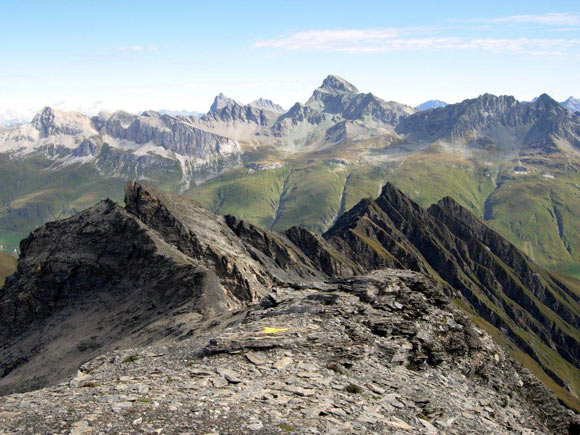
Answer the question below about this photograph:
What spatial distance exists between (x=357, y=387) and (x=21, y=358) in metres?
80.9

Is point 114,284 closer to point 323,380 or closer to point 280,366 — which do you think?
point 280,366

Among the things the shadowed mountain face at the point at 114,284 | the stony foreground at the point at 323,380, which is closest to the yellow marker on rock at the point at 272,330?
the stony foreground at the point at 323,380

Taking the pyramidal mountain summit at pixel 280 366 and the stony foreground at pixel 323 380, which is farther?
the pyramidal mountain summit at pixel 280 366

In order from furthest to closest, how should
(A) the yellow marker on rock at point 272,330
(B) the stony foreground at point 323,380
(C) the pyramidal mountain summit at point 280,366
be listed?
(A) the yellow marker on rock at point 272,330
(C) the pyramidal mountain summit at point 280,366
(B) the stony foreground at point 323,380

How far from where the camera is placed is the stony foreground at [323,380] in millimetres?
26422

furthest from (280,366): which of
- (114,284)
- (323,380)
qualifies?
(114,284)

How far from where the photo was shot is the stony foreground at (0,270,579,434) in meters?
26.4

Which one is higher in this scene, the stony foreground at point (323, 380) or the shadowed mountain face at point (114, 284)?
the stony foreground at point (323, 380)

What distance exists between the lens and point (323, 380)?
33.0 meters

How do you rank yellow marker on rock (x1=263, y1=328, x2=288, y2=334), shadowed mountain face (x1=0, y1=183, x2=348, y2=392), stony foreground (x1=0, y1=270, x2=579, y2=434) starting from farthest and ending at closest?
shadowed mountain face (x1=0, y1=183, x2=348, y2=392) < yellow marker on rock (x1=263, y1=328, x2=288, y2=334) < stony foreground (x1=0, y1=270, x2=579, y2=434)

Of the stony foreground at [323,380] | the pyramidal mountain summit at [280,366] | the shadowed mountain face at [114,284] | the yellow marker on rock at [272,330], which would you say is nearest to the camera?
the stony foreground at [323,380]

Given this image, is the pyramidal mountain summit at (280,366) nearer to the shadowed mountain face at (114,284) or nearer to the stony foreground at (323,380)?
the stony foreground at (323,380)

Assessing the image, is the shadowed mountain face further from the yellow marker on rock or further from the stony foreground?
the yellow marker on rock

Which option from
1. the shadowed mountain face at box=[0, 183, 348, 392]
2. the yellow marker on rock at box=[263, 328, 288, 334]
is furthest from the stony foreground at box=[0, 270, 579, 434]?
the shadowed mountain face at box=[0, 183, 348, 392]
